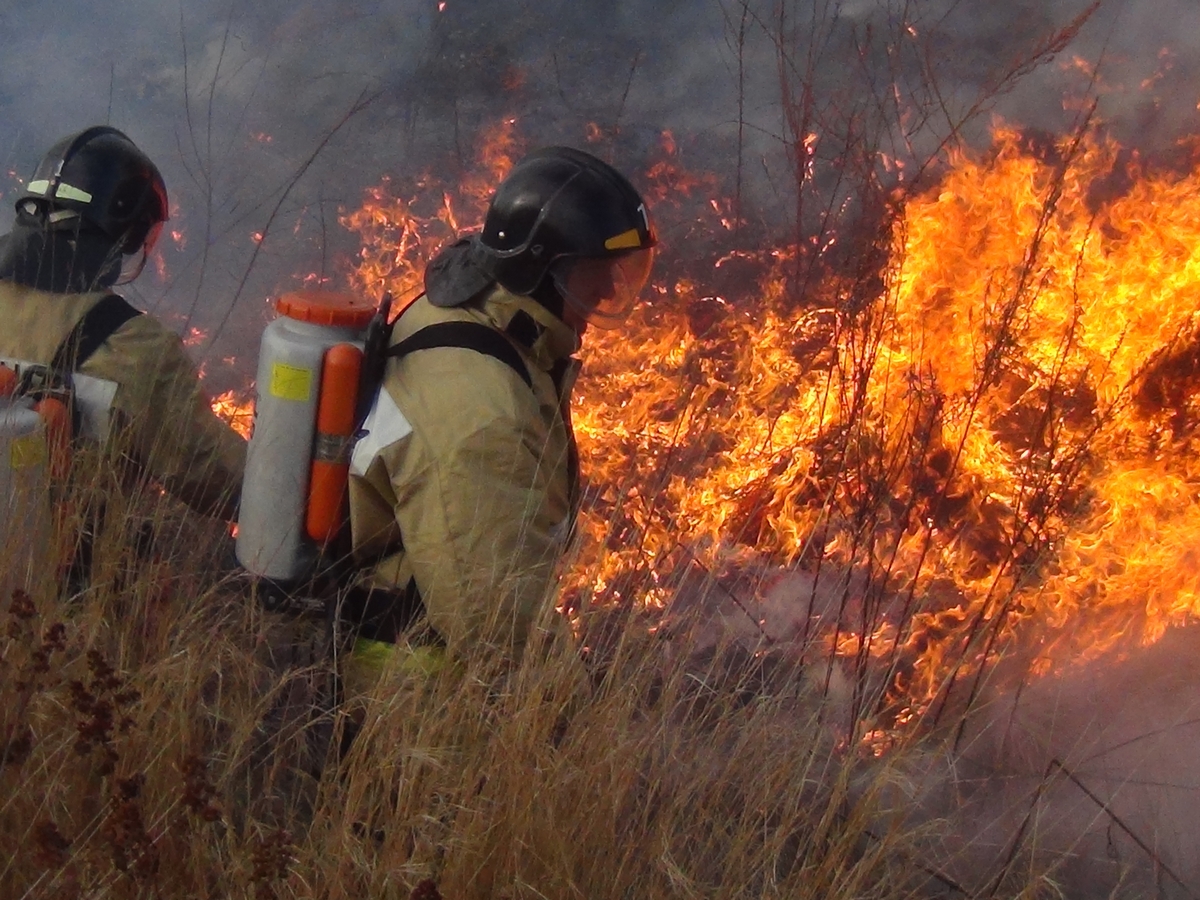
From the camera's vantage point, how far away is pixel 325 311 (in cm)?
247

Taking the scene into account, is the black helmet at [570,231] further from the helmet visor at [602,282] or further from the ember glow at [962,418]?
the ember glow at [962,418]

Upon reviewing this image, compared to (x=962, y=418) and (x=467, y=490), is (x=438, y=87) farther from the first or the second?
(x=467, y=490)

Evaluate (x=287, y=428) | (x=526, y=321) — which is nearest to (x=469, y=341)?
(x=526, y=321)

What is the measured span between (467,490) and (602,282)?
2.39 ft

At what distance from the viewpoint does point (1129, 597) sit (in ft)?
14.6

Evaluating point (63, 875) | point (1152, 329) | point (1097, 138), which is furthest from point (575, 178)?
point (1097, 138)

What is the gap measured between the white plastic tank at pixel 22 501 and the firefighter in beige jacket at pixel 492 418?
708 millimetres

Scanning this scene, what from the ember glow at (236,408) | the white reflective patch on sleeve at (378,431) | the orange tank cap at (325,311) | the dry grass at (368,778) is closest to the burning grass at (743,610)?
the dry grass at (368,778)

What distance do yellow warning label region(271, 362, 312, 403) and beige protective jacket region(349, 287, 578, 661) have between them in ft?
0.50

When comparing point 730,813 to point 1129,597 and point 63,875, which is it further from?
point 1129,597

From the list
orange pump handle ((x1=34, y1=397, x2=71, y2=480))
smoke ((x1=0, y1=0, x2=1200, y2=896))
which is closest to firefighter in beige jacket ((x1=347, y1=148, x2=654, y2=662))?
orange pump handle ((x1=34, y1=397, x2=71, y2=480))

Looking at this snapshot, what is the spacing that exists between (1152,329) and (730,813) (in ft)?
11.5

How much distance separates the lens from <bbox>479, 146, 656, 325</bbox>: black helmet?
2.59m

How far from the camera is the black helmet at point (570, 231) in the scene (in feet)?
8.49
